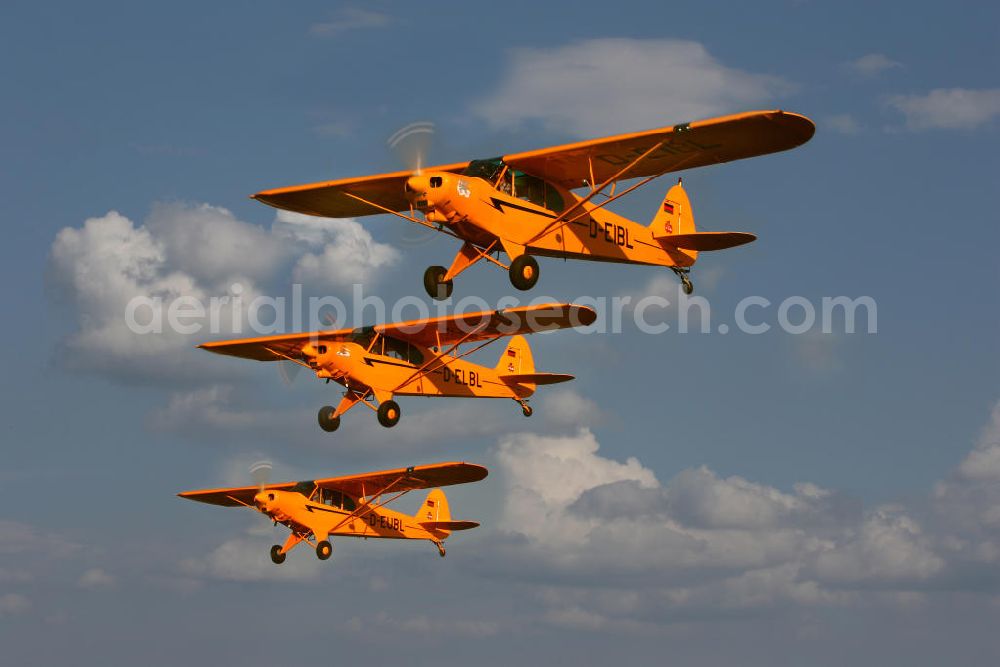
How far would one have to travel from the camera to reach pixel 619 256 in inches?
1238

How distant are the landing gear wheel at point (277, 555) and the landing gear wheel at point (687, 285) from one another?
58.4 ft

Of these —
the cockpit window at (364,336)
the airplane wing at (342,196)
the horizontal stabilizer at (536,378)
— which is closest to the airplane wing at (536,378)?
the horizontal stabilizer at (536,378)

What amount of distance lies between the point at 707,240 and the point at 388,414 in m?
9.55

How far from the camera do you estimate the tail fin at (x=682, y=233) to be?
105 ft

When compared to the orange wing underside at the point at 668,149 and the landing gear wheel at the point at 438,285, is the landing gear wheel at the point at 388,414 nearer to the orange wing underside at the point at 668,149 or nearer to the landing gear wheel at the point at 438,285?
the orange wing underside at the point at 668,149

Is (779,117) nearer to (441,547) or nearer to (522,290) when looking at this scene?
(522,290)

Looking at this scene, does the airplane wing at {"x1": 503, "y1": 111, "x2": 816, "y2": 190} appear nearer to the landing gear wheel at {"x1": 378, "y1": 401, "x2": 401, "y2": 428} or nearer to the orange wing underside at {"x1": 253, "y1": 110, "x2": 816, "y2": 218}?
the orange wing underside at {"x1": 253, "y1": 110, "x2": 816, "y2": 218}

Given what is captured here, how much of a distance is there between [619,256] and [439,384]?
373 inches

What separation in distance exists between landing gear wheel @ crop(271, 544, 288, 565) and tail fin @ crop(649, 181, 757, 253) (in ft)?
55.9

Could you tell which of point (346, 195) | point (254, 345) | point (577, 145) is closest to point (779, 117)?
point (577, 145)

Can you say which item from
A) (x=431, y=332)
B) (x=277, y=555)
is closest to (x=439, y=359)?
(x=431, y=332)

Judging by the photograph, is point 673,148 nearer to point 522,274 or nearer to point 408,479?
point 522,274

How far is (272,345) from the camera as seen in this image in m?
40.7

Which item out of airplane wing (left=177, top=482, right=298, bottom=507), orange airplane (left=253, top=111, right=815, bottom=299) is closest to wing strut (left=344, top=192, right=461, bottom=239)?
orange airplane (left=253, top=111, right=815, bottom=299)
